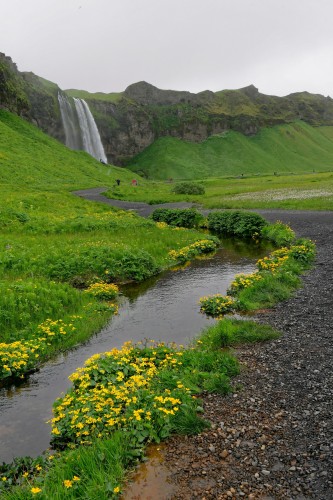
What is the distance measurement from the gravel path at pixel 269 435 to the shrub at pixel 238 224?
26.7m

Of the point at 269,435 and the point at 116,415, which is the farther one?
the point at 116,415

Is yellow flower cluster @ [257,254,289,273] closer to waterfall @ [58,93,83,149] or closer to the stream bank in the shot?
the stream bank

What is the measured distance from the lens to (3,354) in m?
13.8

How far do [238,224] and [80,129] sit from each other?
136 meters

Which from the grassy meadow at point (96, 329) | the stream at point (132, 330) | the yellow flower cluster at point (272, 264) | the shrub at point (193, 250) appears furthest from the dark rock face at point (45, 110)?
the yellow flower cluster at point (272, 264)

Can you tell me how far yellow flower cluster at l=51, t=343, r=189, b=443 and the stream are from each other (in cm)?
92

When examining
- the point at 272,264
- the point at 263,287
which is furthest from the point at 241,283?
the point at 272,264

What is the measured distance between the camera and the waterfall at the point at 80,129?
16050 centimetres

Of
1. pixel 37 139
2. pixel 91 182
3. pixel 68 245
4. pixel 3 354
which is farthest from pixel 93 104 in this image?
pixel 3 354

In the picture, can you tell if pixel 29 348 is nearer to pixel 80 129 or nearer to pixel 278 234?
pixel 278 234

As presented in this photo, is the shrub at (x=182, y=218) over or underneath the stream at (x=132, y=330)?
over

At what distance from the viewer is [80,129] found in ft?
536

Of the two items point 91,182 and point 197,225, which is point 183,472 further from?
point 91,182

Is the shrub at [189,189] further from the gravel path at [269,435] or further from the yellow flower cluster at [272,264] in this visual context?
the gravel path at [269,435]
